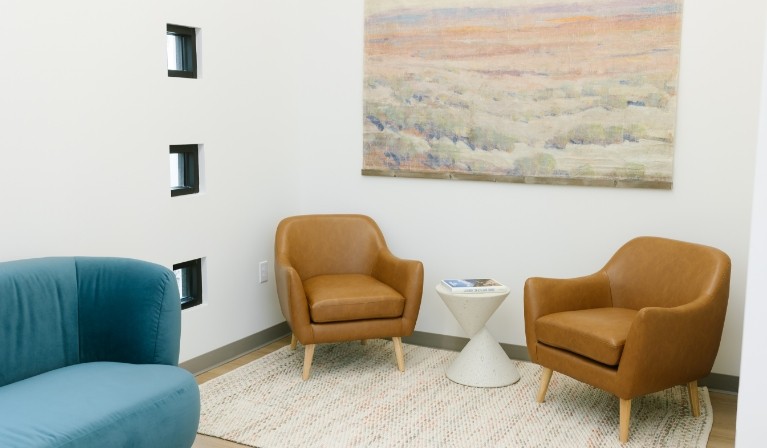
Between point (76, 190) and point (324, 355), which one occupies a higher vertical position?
point (76, 190)

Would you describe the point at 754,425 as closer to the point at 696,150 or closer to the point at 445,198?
the point at 696,150

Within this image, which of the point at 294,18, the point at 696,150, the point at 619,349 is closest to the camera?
the point at 619,349

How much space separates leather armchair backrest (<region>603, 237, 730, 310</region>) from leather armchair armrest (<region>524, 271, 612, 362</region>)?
69mm

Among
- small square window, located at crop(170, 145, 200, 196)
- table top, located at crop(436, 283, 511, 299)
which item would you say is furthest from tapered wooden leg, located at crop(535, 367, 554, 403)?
small square window, located at crop(170, 145, 200, 196)

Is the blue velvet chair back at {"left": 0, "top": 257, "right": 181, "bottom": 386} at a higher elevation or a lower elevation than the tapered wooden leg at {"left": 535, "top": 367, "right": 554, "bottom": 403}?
higher

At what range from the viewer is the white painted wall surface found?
330 cm

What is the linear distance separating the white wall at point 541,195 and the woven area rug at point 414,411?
0.56m

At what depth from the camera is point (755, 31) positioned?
373 centimetres

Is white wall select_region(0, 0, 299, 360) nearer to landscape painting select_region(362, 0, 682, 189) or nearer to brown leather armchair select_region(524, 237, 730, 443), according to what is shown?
landscape painting select_region(362, 0, 682, 189)

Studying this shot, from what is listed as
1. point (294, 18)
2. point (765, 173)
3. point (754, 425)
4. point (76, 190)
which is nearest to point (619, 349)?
point (754, 425)

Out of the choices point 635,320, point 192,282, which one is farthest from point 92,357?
point 635,320

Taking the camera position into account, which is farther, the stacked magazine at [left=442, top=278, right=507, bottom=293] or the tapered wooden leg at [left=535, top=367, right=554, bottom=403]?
the stacked magazine at [left=442, top=278, right=507, bottom=293]

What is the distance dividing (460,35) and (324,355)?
1945 millimetres

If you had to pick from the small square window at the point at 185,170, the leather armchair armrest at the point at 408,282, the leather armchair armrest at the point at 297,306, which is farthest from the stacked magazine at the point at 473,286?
the small square window at the point at 185,170
